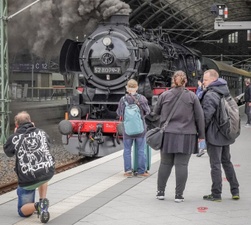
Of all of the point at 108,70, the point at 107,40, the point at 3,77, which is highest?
the point at 107,40

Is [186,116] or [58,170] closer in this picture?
[186,116]

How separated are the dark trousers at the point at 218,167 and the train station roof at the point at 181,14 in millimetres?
24654

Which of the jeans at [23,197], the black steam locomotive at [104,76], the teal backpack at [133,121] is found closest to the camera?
the jeans at [23,197]

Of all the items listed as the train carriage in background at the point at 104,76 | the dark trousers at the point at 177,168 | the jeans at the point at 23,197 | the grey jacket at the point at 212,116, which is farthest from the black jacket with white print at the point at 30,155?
the train carriage in background at the point at 104,76

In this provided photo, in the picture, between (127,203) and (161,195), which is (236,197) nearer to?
(161,195)

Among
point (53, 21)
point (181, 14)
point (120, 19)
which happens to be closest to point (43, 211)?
point (120, 19)

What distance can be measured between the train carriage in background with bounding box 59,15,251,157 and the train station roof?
58.6 ft

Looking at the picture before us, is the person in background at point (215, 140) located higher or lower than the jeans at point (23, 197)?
higher

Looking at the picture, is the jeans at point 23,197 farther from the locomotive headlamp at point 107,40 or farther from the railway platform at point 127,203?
the locomotive headlamp at point 107,40

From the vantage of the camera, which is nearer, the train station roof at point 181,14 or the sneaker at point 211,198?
the sneaker at point 211,198

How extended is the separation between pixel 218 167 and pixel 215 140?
0.35 meters

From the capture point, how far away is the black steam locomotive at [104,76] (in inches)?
492

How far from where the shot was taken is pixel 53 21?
18.1 meters

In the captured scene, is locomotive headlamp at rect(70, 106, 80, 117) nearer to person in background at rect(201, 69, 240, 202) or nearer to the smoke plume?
the smoke plume
